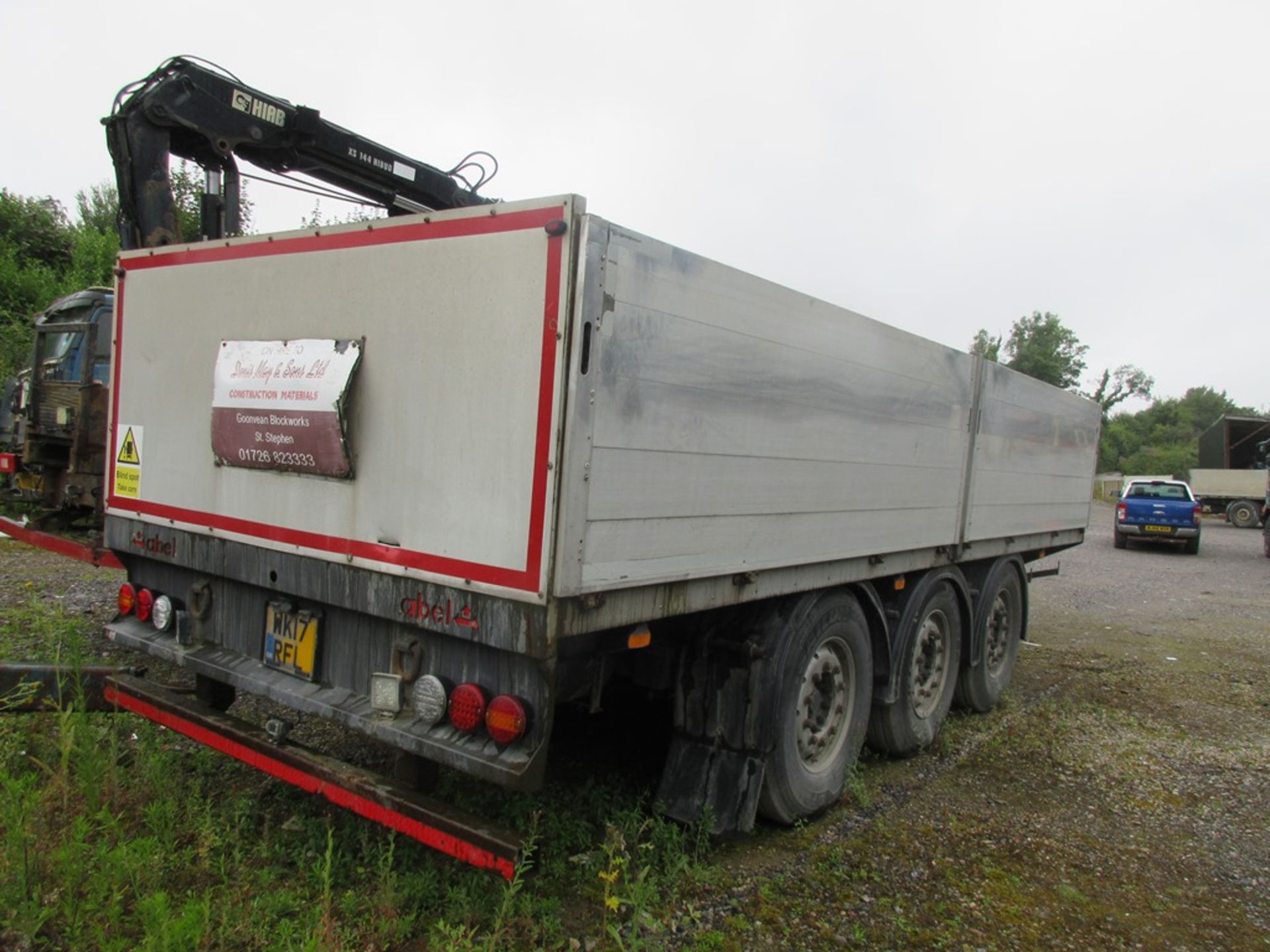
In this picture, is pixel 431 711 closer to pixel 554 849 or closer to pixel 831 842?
pixel 554 849

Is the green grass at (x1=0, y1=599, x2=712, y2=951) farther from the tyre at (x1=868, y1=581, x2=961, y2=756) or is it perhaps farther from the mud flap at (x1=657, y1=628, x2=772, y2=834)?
the tyre at (x1=868, y1=581, x2=961, y2=756)

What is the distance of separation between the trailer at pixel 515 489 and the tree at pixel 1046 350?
5391 cm

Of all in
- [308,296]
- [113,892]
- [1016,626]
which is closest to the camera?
[113,892]

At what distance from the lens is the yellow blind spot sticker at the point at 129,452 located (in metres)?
3.88

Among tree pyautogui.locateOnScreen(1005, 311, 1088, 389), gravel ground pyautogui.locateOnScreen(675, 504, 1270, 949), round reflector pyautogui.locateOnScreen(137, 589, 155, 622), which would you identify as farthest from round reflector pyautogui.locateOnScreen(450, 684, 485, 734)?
tree pyautogui.locateOnScreen(1005, 311, 1088, 389)

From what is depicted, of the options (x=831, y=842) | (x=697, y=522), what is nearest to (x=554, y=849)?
(x=831, y=842)

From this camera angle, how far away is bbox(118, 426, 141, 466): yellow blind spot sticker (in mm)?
3884

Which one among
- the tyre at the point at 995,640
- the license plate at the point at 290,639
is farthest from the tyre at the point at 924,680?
the license plate at the point at 290,639

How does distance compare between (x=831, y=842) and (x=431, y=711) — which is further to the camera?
(x=831, y=842)

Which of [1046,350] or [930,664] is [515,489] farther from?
[1046,350]

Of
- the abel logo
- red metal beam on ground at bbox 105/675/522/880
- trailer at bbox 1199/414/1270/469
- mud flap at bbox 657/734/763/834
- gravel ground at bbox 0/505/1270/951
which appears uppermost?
the abel logo

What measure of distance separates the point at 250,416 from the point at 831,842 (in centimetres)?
309

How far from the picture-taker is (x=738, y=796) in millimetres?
3545

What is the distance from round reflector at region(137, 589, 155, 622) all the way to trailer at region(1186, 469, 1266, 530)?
30.7m
